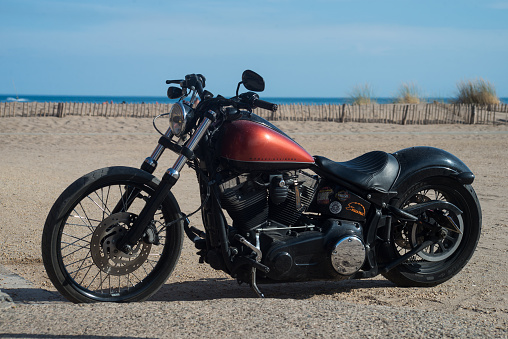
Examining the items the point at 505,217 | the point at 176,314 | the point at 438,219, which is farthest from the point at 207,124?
the point at 505,217

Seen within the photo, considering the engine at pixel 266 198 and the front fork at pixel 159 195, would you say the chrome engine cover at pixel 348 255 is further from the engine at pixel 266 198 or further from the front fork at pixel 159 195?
the front fork at pixel 159 195

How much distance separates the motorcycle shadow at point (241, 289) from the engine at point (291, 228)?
48 cm

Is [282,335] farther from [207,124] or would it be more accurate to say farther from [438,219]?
[438,219]

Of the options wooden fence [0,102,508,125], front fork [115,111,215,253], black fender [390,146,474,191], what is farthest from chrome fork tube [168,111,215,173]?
wooden fence [0,102,508,125]

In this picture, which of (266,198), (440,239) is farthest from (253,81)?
(440,239)

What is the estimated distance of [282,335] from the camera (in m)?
3.27

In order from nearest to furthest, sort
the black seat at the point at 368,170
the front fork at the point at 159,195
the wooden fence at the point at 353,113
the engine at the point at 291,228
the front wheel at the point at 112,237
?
1. the front wheel at the point at 112,237
2. the front fork at the point at 159,195
3. the engine at the point at 291,228
4. the black seat at the point at 368,170
5. the wooden fence at the point at 353,113

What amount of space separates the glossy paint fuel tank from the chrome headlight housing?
280mm

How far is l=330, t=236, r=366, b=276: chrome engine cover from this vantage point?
417cm

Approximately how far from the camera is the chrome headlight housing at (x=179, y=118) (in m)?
3.90

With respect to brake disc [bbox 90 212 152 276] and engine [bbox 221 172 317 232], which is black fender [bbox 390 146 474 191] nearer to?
engine [bbox 221 172 317 232]

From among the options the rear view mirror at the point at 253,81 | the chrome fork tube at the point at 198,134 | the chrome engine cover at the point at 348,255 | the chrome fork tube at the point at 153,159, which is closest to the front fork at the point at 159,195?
the chrome fork tube at the point at 198,134

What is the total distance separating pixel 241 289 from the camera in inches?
187

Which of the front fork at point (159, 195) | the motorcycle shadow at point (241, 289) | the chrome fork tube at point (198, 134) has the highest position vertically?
the chrome fork tube at point (198, 134)
